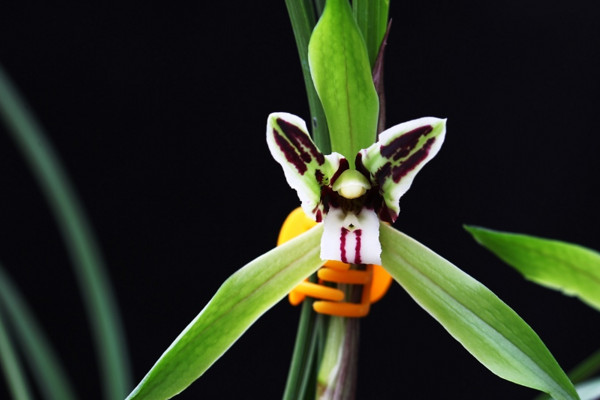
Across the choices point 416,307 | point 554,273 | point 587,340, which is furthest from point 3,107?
point 587,340

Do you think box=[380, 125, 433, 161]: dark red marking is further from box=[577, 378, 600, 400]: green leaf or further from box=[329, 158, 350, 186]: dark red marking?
box=[577, 378, 600, 400]: green leaf

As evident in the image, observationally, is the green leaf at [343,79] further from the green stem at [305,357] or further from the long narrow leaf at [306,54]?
the green stem at [305,357]

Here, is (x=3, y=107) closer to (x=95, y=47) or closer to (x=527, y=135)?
(x=95, y=47)

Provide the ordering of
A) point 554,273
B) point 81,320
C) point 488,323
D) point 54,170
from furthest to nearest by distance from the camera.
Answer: point 81,320, point 54,170, point 554,273, point 488,323

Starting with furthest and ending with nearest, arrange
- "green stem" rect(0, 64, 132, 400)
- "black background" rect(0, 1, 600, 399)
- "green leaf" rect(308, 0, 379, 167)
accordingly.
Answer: "black background" rect(0, 1, 600, 399), "green stem" rect(0, 64, 132, 400), "green leaf" rect(308, 0, 379, 167)

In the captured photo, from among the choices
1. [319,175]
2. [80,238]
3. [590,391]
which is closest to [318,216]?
[319,175]

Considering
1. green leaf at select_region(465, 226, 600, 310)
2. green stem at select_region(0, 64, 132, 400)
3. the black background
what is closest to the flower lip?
green leaf at select_region(465, 226, 600, 310)

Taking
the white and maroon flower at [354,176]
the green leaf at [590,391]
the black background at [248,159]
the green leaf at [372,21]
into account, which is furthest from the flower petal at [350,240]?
the black background at [248,159]
